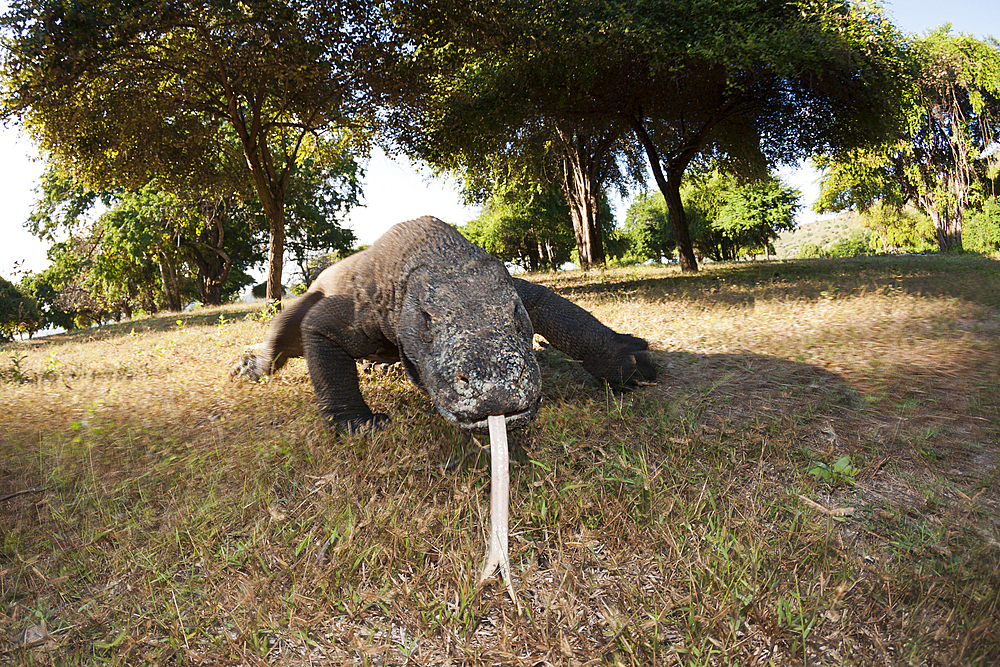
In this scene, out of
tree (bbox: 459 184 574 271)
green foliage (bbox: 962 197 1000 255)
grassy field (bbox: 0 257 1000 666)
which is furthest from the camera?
tree (bbox: 459 184 574 271)

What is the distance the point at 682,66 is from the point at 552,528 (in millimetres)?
9582

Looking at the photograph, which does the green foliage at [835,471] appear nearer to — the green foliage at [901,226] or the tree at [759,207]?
the tree at [759,207]

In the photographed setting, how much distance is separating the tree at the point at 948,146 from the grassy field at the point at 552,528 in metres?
24.2

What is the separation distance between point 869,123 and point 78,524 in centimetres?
1350

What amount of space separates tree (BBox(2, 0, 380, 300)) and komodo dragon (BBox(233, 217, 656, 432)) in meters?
6.14

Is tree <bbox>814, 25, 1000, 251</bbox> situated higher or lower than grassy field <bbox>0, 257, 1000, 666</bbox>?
higher

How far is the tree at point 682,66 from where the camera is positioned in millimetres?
8805

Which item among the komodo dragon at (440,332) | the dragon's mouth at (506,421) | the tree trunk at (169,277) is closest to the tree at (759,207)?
the tree trunk at (169,277)

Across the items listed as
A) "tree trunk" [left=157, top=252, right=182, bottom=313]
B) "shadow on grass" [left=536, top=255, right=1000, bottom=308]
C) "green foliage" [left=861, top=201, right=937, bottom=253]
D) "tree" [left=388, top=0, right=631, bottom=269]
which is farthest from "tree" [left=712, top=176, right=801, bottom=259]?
"tree trunk" [left=157, top=252, right=182, bottom=313]

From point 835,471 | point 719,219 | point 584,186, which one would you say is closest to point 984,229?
point 719,219

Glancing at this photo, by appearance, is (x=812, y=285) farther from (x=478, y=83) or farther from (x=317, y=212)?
(x=317, y=212)

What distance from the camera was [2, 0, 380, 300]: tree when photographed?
7.33m

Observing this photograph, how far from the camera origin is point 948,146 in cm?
2703

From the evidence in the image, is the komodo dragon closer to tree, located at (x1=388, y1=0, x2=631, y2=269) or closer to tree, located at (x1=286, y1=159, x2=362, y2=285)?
tree, located at (x1=388, y1=0, x2=631, y2=269)
